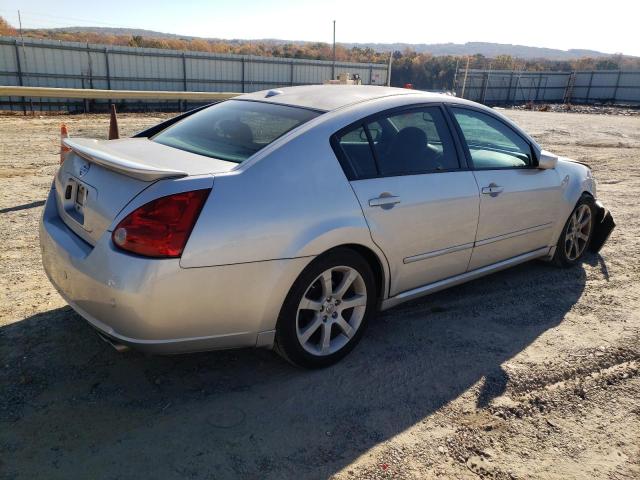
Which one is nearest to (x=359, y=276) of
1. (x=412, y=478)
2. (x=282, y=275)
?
(x=282, y=275)

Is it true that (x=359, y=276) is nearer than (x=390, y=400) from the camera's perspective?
No

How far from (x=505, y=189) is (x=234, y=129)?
84.5 inches

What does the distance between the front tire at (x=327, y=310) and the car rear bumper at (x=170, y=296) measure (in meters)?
0.10

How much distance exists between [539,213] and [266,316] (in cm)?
281

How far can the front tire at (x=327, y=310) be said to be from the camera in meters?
2.99

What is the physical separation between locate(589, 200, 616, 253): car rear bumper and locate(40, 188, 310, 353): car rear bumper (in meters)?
3.92

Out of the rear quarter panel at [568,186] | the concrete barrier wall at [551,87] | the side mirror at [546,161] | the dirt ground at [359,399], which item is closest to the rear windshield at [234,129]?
the dirt ground at [359,399]

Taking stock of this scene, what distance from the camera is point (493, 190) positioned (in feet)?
13.1

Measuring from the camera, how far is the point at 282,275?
2.83 m

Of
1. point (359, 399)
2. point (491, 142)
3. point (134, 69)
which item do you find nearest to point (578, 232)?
point (491, 142)

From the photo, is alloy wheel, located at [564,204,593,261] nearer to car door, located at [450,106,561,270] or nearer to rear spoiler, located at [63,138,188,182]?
car door, located at [450,106,561,270]

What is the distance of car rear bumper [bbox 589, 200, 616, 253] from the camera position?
5.42 meters

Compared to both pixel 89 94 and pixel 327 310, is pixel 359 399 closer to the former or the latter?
pixel 327 310

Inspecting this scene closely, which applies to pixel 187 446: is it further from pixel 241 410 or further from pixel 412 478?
pixel 412 478
